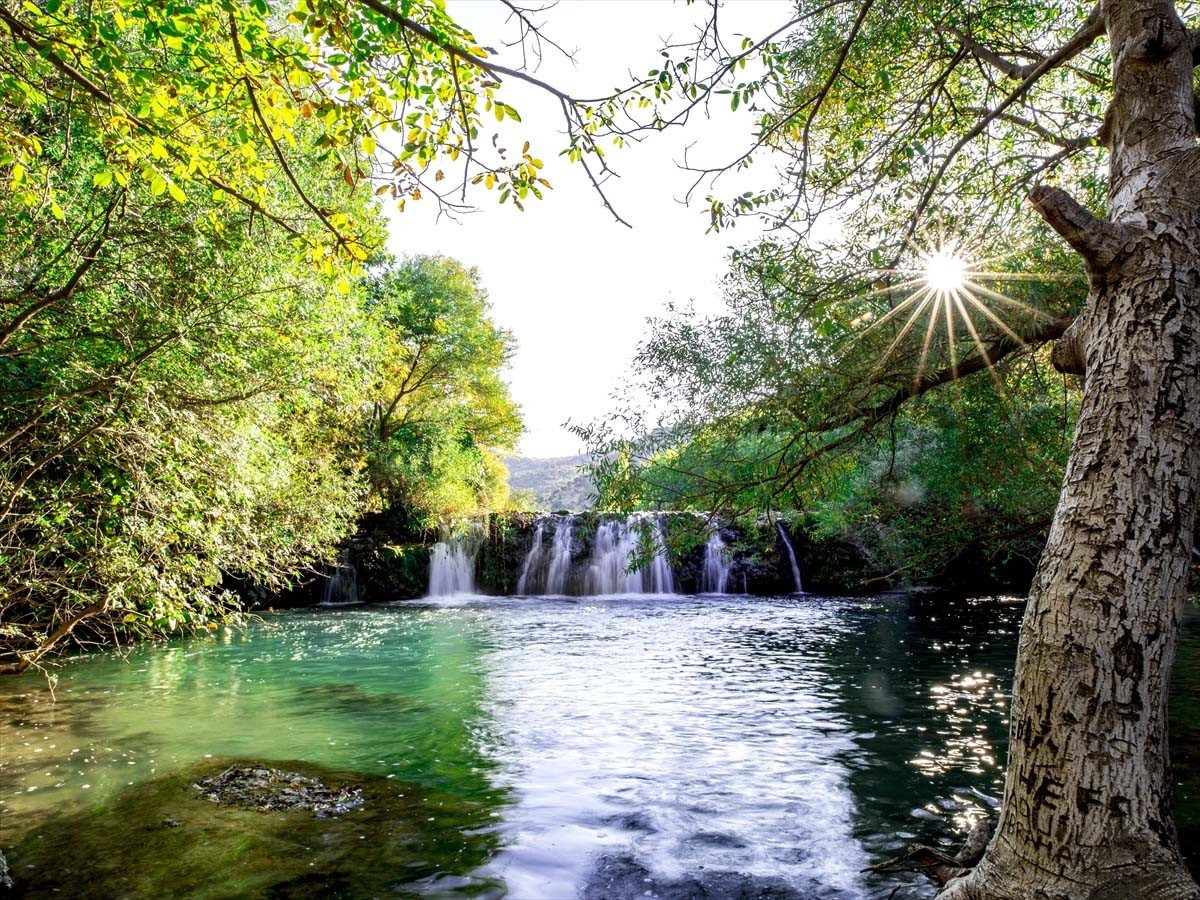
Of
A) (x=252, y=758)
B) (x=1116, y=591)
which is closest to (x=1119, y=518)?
(x=1116, y=591)

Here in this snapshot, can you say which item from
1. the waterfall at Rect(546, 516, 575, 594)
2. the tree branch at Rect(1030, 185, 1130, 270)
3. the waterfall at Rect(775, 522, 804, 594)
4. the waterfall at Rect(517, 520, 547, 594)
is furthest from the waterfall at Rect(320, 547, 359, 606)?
the tree branch at Rect(1030, 185, 1130, 270)

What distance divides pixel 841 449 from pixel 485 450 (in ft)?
106

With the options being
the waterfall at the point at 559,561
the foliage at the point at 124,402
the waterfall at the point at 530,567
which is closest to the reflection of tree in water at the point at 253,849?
the foliage at the point at 124,402

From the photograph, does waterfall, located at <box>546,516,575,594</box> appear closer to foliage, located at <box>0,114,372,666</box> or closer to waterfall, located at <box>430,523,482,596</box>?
waterfall, located at <box>430,523,482,596</box>

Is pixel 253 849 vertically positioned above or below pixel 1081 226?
below

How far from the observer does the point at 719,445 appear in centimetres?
1030

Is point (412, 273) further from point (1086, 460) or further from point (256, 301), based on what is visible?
point (1086, 460)

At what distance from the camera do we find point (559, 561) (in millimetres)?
30719

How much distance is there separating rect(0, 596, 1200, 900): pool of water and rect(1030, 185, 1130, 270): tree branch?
179 inches

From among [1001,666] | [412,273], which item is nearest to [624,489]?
[1001,666]

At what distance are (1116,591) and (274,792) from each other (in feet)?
24.3

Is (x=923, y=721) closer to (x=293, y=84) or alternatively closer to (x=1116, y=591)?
(x=1116, y=591)

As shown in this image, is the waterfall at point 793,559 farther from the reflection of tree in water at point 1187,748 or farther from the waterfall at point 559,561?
the reflection of tree in water at point 1187,748

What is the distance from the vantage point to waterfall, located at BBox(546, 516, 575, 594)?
1201 inches
